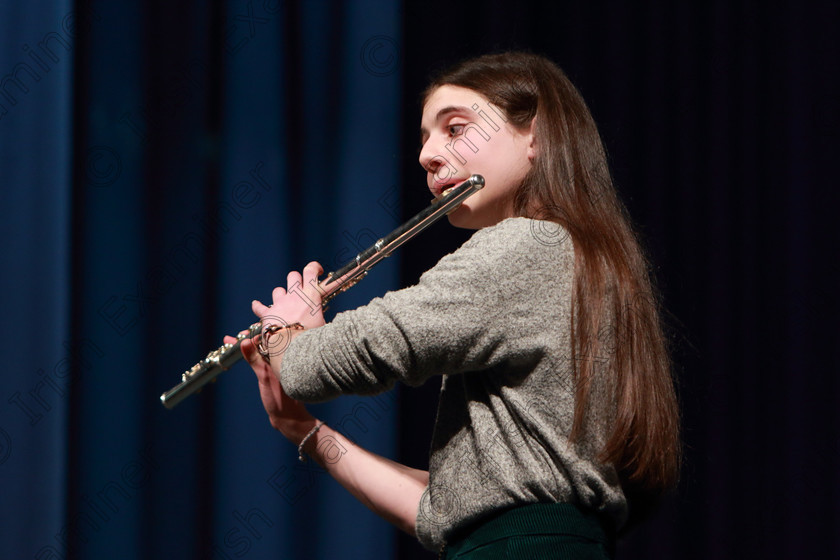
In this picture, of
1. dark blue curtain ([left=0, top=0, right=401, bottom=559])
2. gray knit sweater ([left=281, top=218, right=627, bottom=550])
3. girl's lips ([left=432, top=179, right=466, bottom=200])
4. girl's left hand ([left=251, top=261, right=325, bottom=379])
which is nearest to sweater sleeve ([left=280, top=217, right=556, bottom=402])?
gray knit sweater ([left=281, top=218, right=627, bottom=550])

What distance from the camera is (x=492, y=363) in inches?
35.6

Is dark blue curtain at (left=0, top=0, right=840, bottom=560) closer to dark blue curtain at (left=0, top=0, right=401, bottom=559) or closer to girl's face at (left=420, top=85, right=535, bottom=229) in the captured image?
dark blue curtain at (left=0, top=0, right=401, bottom=559)

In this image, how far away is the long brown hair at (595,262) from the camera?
3.07 feet

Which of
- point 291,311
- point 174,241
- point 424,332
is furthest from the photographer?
point 174,241

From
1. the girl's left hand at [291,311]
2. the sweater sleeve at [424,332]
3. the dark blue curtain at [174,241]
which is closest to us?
the sweater sleeve at [424,332]

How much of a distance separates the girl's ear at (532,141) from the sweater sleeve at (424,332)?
0.21 metres

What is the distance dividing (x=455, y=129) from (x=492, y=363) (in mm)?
366

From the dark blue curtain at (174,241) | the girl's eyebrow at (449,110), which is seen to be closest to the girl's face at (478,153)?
the girl's eyebrow at (449,110)

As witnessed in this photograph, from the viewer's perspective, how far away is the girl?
0.89 m

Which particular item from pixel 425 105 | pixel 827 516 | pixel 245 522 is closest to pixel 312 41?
pixel 425 105

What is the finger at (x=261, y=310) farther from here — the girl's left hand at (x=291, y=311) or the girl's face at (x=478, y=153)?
the girl's face at (x=478, y=153)

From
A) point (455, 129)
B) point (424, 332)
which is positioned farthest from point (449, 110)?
point (424, 332)

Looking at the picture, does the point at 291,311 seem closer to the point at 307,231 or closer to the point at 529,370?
Answer: the point at 529,370

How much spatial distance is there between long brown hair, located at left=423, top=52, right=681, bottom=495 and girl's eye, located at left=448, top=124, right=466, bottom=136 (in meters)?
0.05
